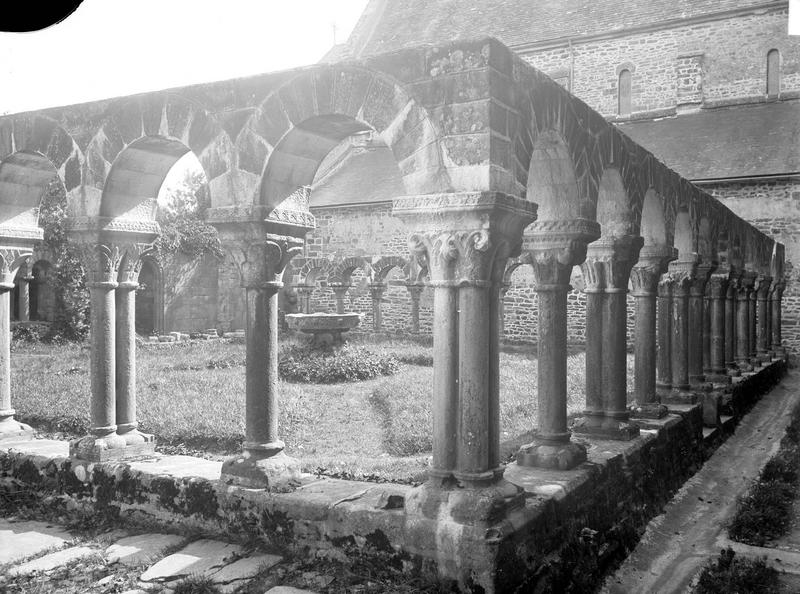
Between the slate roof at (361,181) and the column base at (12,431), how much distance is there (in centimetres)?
1456

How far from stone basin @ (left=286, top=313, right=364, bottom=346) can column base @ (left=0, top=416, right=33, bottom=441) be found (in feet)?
22.9

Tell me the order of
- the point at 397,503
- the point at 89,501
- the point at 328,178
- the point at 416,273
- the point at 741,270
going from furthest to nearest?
1. the point at 328,178
2. the point at 416,273
3. the point at 741,270
4. the point at 89,501
5. the point at 397,503

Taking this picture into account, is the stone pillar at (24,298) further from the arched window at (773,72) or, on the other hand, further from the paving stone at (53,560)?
the arched window at (773,72)

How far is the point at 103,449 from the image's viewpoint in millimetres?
4738

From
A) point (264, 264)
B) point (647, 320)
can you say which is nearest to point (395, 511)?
point (264, 264)

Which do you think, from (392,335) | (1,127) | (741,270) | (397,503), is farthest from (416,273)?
(397,503)

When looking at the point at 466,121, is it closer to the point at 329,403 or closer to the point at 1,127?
the point at 1,127

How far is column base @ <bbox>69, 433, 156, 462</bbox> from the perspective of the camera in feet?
15.5

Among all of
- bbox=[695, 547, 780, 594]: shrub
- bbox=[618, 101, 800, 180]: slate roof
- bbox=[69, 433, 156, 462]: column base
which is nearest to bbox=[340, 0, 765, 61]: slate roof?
bbox=[618, 101, 800, 180]: slate roof

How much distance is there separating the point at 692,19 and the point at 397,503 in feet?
62.8

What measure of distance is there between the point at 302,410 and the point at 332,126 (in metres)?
4.90

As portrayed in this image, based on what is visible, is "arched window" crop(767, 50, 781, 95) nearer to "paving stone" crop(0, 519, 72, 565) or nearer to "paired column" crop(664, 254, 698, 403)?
"paired column" crop(664, 254, 698, 403)

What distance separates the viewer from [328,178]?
2277 cm

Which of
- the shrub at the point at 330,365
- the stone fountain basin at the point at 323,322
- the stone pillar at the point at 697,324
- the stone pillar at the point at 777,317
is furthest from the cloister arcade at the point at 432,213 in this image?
the stone pillar at the point at 777,317
